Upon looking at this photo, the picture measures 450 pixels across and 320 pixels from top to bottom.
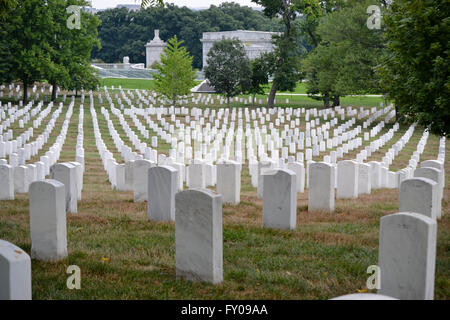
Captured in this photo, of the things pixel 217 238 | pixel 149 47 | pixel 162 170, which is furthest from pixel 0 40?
pixel 217 238

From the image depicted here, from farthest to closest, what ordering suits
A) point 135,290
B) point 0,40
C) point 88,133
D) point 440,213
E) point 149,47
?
point 149,47
point 0,40
point 88,133
point 440,213
point 135,290

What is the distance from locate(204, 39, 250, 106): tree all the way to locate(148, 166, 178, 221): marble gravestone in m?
39.4

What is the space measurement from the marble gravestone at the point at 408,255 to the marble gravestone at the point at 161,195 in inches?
155

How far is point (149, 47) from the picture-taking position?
75062 mm

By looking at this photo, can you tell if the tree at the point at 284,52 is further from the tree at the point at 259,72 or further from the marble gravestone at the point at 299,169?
the marble gravestone at the point at 299,169

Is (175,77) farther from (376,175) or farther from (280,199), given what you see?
(280,199)

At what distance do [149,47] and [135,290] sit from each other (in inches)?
2863

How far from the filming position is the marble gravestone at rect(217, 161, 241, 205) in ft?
33.2

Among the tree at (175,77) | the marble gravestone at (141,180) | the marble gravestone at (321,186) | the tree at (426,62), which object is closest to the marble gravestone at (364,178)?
the tree at (426,62)

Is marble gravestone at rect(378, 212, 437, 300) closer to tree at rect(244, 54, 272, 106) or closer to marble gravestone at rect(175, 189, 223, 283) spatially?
marble gravestone at rect(175, 189, 223, 283)

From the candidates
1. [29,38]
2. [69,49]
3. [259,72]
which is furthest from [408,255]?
[259,72]

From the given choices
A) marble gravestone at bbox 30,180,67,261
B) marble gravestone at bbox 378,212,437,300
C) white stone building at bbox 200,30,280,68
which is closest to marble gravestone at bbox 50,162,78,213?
marble gravestone at bbox 30,180,67,261

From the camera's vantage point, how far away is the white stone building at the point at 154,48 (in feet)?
240
